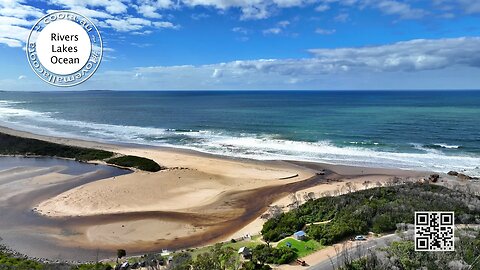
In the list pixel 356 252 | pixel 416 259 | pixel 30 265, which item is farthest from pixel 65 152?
pixel 416 259

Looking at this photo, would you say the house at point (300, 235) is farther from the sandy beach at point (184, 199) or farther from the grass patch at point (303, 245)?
the sandy beach at point (184, 199)

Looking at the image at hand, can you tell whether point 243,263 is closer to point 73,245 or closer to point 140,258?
point 140,258

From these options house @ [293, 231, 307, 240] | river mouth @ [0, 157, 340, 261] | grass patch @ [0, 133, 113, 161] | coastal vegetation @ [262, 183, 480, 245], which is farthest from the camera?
grass patch @ [0, 133, 113, 161]

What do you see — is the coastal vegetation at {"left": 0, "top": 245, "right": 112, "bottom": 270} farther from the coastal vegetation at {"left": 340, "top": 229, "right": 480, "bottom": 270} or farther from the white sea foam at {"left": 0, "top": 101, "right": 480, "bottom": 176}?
the white sea foam at {"left": 0, "top": 101, "right": 480, "bottom": 176}

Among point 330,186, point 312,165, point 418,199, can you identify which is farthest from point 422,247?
point 312,165

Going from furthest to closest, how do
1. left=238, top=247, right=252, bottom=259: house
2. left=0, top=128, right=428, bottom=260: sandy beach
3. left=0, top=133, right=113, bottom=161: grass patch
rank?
1. left=0, top=133, right=113, bottom=161: grass patch
2. left=0, top=128, right=428, bottom=260: sandy beach
3. left=238, top=247, right=252, bottom=259: house

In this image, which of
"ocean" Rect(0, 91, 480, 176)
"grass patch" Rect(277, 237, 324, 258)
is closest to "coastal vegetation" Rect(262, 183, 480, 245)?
"grass patch" Rect(277, 237, 324, 258)
